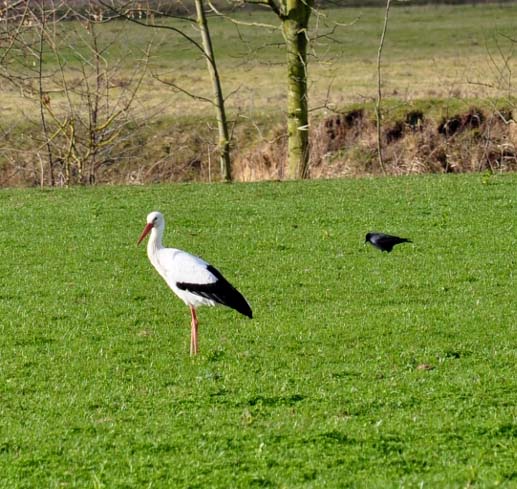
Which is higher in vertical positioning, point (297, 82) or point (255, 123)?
point (297, 82)

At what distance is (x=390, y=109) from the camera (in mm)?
30906

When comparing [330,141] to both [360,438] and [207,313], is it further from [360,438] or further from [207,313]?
[360,438]

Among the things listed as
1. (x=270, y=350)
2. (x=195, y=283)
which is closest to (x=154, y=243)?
(x=195, y=283)

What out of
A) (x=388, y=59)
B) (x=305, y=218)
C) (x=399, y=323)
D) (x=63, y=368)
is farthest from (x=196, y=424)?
(x=388, y=59)

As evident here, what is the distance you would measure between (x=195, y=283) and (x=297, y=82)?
16.0 m

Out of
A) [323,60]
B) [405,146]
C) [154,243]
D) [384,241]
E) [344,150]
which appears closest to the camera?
[154,243]

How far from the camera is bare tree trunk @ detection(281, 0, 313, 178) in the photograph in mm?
26578

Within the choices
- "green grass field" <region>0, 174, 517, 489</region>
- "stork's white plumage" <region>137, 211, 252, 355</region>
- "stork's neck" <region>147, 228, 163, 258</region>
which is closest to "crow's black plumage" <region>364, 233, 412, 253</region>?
"green grass field" <region>0, 174, 517, 489</region>

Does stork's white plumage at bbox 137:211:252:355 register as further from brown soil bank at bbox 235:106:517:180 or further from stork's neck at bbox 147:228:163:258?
brown soil bank at bbox 235:106:517:180

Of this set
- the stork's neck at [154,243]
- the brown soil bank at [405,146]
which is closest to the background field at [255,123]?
the brown soil bank at [405,146]

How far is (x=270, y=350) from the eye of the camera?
11625 millimetres

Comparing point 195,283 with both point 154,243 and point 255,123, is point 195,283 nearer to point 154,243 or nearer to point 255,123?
point 154,243

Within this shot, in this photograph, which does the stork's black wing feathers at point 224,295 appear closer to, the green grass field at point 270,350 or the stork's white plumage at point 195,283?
the stork's white plumage at point 195,283

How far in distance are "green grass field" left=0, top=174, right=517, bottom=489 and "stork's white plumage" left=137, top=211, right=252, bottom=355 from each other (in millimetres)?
448
